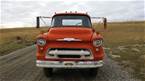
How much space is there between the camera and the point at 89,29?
1210cm

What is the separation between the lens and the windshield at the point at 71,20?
13.0 m

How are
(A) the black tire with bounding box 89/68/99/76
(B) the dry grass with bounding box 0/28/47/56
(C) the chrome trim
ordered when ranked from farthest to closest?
(B) the dry grass with bounding box 0/28/47/56 → (A) the black tire with bounding box 89/68/99/76 → (C) the chrome trim

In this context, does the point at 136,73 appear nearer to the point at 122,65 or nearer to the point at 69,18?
the point at 122,65

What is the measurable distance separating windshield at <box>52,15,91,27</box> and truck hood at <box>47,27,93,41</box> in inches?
34.0

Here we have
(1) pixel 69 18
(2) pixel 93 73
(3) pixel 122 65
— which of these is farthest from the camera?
(3) pixel 122 65

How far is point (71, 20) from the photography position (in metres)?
13.1

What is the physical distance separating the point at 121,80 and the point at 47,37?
119 inches

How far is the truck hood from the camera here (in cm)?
1124

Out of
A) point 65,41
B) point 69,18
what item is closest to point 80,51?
point 65,41

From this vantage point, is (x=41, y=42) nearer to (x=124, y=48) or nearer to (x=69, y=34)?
(x=69, y=34)

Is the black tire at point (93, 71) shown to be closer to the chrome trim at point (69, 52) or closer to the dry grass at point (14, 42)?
the chrome trim at point (69, 52)

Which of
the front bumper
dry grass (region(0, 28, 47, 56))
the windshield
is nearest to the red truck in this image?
the front bumper

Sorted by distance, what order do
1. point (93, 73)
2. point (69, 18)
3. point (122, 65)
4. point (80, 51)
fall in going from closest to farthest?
point (80, 51) < point (93, 73) < point (69, 18) < point (122, 65)

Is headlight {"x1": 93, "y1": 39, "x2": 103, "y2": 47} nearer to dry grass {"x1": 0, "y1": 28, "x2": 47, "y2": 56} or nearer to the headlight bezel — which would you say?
the headlight bezel
